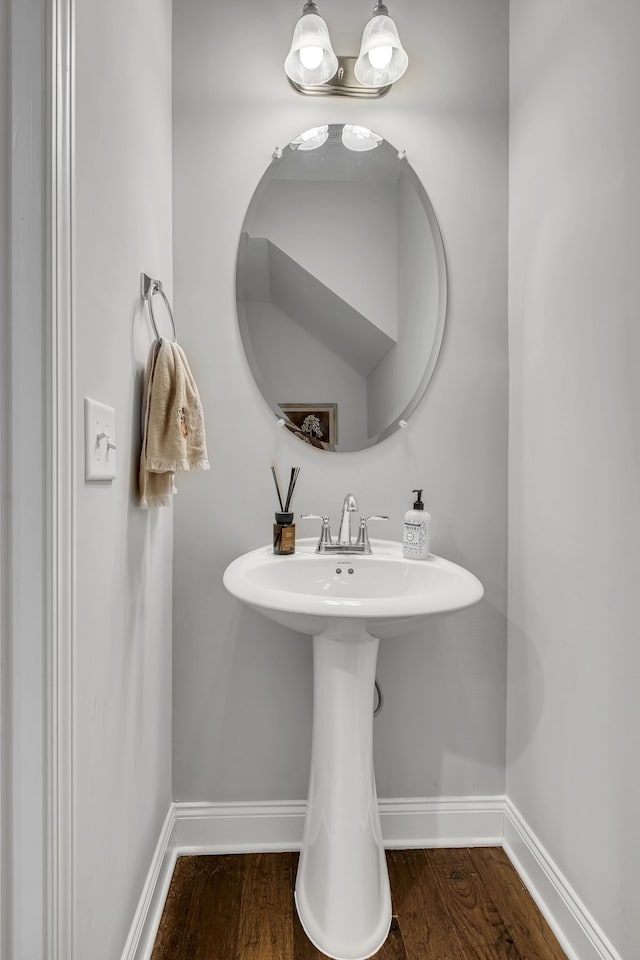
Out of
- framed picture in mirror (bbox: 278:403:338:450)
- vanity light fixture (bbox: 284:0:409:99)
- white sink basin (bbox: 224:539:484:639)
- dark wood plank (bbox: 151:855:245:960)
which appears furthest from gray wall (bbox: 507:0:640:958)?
dark wood plank (bbox: 151:855:245:960)

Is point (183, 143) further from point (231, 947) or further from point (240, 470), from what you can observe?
point (231, 947)

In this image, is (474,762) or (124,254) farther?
(474,762)

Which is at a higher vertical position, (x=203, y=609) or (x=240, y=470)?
(x=240, y=470)

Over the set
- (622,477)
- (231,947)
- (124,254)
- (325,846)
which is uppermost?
(124,254)

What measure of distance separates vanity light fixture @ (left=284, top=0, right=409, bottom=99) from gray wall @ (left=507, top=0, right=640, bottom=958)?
36 cm

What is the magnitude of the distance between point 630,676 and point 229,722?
0.99 meters

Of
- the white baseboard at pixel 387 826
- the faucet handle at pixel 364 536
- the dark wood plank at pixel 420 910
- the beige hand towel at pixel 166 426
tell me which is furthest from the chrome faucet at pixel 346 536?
the dark wood plank at pixel 420 910

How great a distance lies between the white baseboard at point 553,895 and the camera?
3.50 ft

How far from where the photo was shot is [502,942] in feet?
3.84

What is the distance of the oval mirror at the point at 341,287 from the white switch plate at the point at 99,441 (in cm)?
62

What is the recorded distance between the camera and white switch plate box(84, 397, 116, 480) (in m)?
0.81

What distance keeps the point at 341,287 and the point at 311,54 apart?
568 millimetres

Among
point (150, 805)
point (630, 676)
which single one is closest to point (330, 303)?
point (630, 676)

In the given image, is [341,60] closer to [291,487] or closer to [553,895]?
[291,487]
